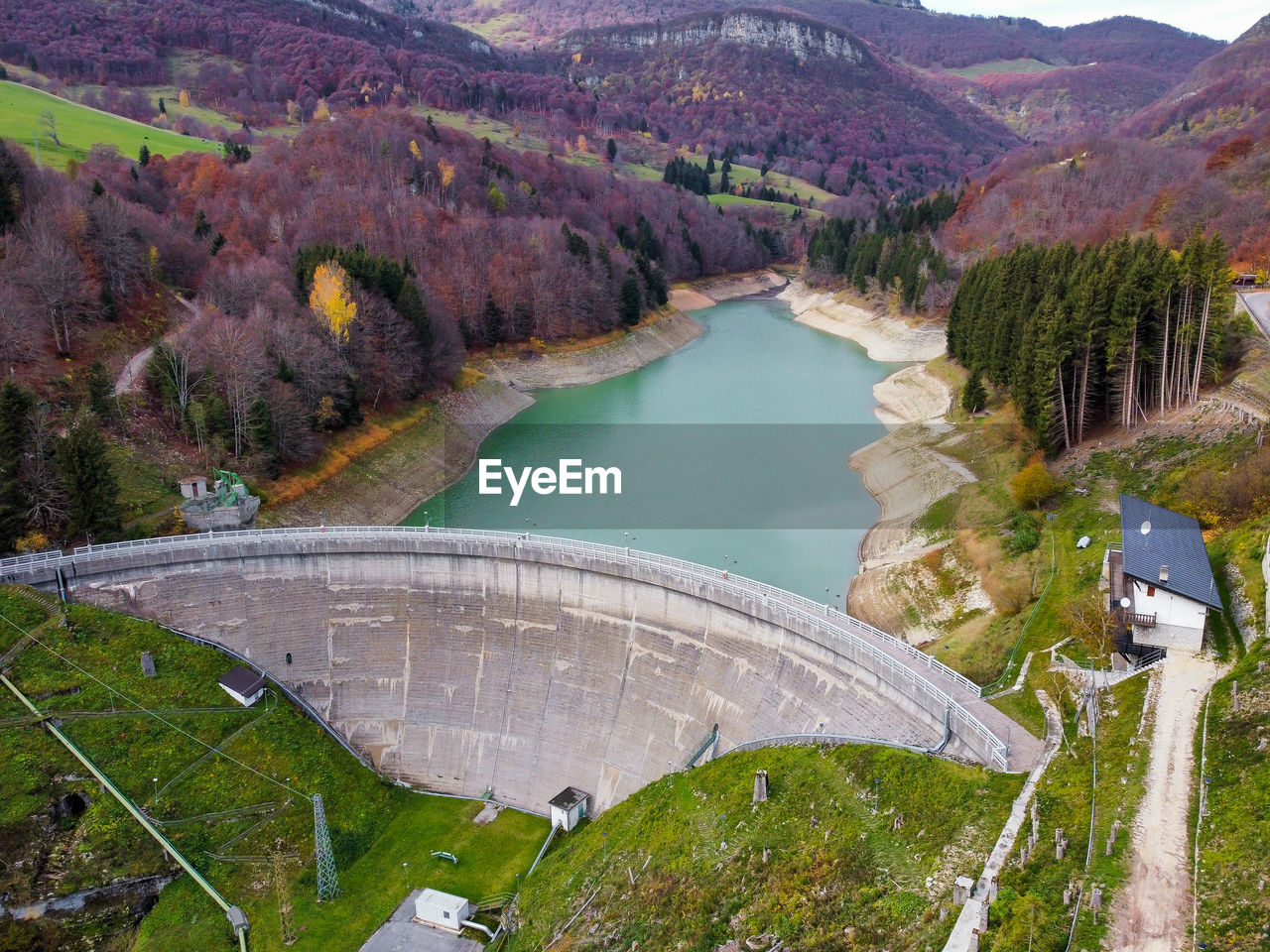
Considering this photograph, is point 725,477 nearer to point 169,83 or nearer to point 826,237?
point 826,237

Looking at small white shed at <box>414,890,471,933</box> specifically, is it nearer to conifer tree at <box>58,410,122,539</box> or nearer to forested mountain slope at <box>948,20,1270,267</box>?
conifer tree at <box>58,410,122,539</box>

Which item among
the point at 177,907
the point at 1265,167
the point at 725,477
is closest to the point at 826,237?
the point at 1265,167

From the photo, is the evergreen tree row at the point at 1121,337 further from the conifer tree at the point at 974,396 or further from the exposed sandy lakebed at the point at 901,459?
the exposed sandy lakebed at the point at 901,459

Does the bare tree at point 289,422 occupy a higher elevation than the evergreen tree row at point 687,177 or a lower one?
lower

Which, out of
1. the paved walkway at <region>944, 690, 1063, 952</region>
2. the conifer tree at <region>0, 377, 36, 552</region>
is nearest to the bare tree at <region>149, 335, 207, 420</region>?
the conifer tree at <region>0, 377, 36, 552</region>

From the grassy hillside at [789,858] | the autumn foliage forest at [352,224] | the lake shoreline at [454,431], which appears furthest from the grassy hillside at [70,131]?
the grassy hillside at [789,858]
